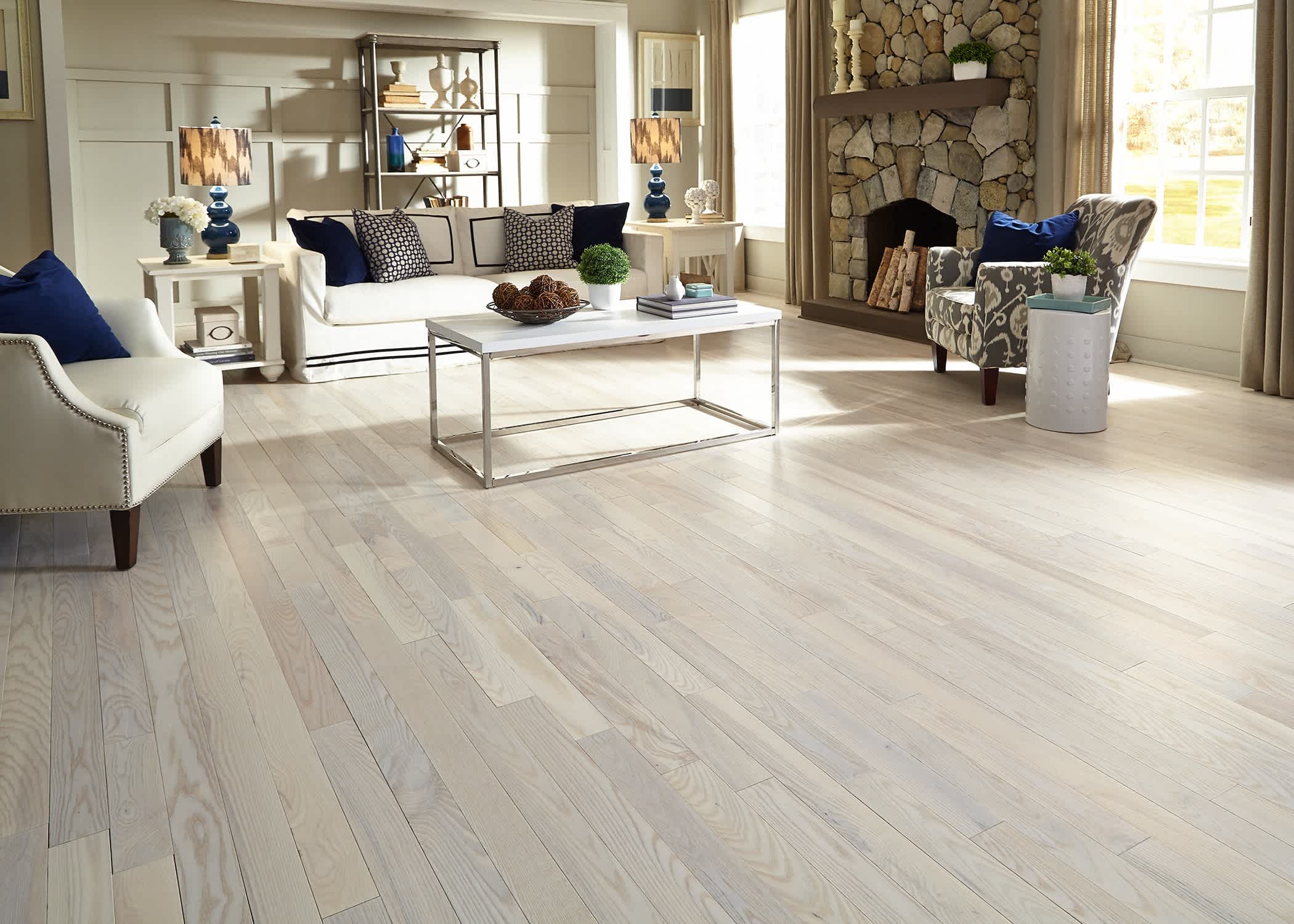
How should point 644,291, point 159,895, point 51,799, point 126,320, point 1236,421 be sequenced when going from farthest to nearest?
point 644,291
point 1236,421
point 126,320
point 51,799
point 159,895

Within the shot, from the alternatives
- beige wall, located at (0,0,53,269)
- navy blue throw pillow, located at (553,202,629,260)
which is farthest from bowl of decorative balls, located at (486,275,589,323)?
beige wall, located at (0,0,53,269)

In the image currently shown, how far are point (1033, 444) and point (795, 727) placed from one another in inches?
95.8

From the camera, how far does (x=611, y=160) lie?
27.7ft

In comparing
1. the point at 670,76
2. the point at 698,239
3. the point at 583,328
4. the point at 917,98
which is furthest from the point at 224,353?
the point at 670,76

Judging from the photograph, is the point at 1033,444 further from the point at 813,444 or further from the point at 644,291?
the point at 644,291

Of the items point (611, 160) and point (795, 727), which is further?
point (611, 160)

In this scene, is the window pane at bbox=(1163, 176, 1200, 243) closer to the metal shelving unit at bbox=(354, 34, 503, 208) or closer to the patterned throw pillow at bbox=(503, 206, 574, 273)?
the patterned throw pillow at bbox=(503, 206, 574, 273)

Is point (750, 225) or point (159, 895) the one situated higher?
point (750, 225)

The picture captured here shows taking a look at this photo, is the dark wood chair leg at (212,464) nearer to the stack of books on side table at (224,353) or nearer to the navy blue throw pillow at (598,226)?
the stack of books on side table at (224,353)

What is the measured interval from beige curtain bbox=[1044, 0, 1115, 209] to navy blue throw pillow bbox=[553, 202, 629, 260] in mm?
2352

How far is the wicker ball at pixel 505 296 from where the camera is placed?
3.91 m

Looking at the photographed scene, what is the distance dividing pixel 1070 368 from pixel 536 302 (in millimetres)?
2052

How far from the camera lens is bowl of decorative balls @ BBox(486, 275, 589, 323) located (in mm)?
3889

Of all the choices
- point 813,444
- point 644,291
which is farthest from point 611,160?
point 813,444
